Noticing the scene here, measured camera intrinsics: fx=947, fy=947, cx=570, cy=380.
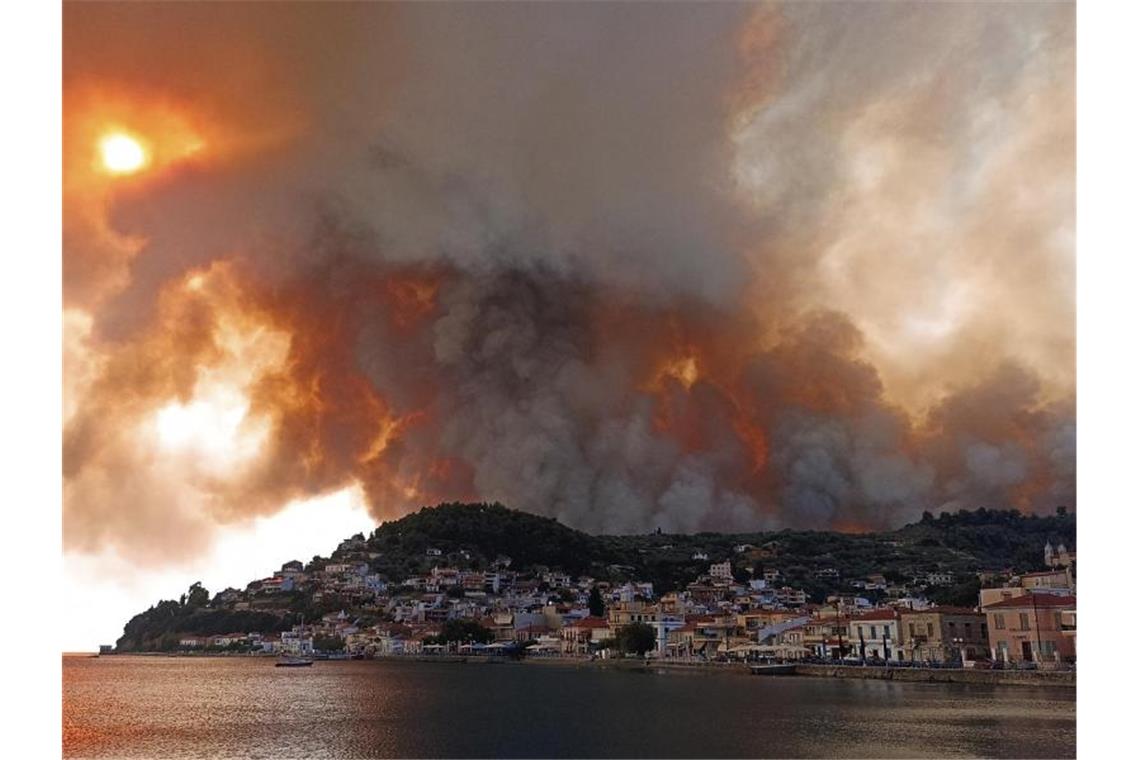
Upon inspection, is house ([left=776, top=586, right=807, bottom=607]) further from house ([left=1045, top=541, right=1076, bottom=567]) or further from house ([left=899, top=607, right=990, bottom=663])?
house ([left=1045, top=541, right=1076, bottom=567])

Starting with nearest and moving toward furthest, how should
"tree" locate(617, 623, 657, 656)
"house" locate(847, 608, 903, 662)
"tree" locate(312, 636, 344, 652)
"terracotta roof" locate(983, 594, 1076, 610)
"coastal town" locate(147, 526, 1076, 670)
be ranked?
"terracotta roof" locate(983, 594, 1076, 610) < "coastal town" locate(147, 526, 1076, 670) < "house" locate(847, 608, 903, 662) < "tree" locate(617, 623, 657, 656) < "tree" locate(312, 636, 344, 652)

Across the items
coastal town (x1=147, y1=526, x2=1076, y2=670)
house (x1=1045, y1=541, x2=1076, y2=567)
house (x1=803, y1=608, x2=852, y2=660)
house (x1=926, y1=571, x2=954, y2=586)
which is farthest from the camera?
house (x1=926, y1=571, x2=954, y2=586)

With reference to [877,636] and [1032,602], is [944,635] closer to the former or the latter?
→ [877,636]

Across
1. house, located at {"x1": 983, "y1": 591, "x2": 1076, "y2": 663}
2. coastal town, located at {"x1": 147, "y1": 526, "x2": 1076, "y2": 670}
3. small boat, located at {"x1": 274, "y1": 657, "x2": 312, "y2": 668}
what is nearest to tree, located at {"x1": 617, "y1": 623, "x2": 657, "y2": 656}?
coastal town, located at {"x1": 147, "y1": 526, "x2": 1076, "y2": 670}

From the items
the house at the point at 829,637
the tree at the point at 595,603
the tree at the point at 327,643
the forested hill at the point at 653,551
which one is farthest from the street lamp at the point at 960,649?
the tree at the point at 327,643

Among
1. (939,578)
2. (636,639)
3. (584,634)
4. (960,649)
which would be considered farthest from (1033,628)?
(584,634)
